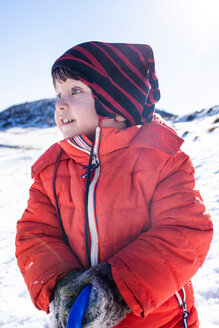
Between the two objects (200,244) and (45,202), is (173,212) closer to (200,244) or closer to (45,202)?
(200,244)

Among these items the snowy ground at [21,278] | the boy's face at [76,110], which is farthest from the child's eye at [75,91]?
the snowy ground at [21,278]

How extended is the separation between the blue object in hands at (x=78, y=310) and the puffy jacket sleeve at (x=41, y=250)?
220 mm

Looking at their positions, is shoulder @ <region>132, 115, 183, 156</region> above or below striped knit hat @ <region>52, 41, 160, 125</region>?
below

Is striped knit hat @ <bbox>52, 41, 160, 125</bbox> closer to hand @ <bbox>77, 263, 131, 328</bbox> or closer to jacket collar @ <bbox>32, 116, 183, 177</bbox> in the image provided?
jacket collar @ <bbox>32, 116, 183, 177</bbox>

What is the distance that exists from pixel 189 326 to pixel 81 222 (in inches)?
29.5

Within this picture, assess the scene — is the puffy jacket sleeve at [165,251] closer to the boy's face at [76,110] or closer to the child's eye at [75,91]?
the boy's face at [76,110]

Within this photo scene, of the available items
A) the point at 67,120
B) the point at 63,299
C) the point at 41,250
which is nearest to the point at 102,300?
the point at 63,299

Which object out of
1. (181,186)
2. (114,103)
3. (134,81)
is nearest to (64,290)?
(181,186)

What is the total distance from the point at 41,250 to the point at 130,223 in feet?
1.54

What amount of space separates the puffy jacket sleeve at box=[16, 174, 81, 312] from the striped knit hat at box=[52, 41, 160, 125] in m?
0.63

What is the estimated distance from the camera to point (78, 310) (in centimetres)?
74

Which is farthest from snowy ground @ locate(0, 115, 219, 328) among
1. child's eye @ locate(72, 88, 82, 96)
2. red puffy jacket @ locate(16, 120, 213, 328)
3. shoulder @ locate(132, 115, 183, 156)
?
child's eye @ locate(72, 88, 82, 96)

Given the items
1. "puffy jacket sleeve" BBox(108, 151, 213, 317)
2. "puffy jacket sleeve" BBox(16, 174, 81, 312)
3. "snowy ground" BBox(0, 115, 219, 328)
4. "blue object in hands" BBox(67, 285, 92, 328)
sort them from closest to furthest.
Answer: "blue object in hands" BBox(67, 285, 92, 328) → "puffy jacket sleeve" BBox(108, 151, 213, 317) → "puffy jacket sleeve" BBox(16, 174, 81, 312) → "snowy ground" BBox(0, 115, 219, 328)

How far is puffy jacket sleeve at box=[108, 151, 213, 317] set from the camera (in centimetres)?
82
